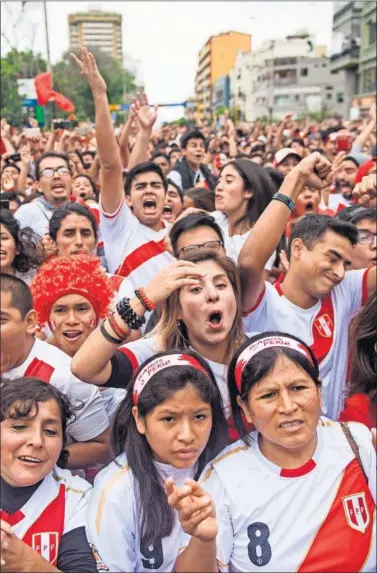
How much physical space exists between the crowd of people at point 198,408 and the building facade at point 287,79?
8152 cm

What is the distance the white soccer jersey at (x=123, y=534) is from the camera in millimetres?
2205

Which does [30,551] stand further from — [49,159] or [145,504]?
[49,159]

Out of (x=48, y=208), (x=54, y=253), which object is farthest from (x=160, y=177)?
(x=48, y=208)

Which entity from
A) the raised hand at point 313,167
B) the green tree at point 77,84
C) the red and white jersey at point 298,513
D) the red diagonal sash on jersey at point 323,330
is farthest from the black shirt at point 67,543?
the green tree at point 77,84

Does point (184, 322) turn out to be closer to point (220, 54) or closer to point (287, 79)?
point (287, 79)

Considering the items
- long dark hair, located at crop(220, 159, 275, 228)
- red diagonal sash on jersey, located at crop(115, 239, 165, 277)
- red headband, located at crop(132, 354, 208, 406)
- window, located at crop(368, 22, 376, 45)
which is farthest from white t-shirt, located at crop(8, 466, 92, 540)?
window, located at crop(368, 22, 376, 45)

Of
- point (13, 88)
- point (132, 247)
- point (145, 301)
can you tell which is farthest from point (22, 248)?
point (13, 88)

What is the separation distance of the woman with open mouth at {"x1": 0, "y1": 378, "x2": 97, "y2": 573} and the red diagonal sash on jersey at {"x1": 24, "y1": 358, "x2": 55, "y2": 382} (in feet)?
1.19

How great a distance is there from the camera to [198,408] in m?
2.40

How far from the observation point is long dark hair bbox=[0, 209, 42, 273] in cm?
430

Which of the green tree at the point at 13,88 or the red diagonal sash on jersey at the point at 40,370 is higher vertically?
the green tree at the point at 13,88

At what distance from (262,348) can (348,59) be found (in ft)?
216

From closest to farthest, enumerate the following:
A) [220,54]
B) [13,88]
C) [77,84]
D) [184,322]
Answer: [184,322] → [13,88] → [77,84] → [220,54]

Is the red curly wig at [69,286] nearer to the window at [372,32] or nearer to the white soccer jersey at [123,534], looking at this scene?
the white soccer jersey at [123,534]
